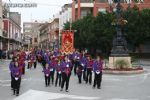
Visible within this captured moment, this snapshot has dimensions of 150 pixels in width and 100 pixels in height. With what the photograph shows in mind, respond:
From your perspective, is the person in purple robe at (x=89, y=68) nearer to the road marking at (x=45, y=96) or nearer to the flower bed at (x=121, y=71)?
the road marking at (x=45, y=96)

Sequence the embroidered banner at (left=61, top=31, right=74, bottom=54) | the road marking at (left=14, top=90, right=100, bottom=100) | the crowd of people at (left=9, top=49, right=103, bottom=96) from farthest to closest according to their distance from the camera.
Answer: the embroidered banner at (left=61, top=31, right=74, bottom=54)
the crowd of people at (left=9, top=49, right=103, bottom=96)
the road marking at (left=14, top=90, right=100, bottom=100)

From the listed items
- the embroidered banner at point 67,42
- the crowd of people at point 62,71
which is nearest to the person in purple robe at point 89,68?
the crowd of people at point 62,71

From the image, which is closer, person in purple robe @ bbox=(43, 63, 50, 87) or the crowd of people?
the crowd of people

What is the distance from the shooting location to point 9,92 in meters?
20.0

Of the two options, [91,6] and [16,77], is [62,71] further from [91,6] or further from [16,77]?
[91,6]

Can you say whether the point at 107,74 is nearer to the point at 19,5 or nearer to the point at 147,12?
the point at 19,5

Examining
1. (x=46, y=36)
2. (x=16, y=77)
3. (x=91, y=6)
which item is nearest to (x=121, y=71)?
(x=16, y=77)

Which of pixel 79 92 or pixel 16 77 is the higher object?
pixel 16 77

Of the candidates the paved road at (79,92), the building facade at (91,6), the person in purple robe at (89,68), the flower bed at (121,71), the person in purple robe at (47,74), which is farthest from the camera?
the building facade at (91,6)

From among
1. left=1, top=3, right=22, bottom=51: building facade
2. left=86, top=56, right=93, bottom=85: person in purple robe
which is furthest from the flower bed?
left=1, top=3, right=22, bottom=51: building facade

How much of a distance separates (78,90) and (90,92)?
37.3 inches

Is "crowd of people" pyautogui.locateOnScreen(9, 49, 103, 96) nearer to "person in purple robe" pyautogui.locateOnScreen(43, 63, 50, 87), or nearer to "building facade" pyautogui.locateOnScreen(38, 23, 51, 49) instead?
"person in purple robe" pyautogui.locateOnScreen(43, 63, 50, 87)

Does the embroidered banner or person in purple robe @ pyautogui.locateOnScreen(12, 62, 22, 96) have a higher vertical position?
the embroidered banner

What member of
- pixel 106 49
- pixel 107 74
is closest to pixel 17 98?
pixel 107 74
